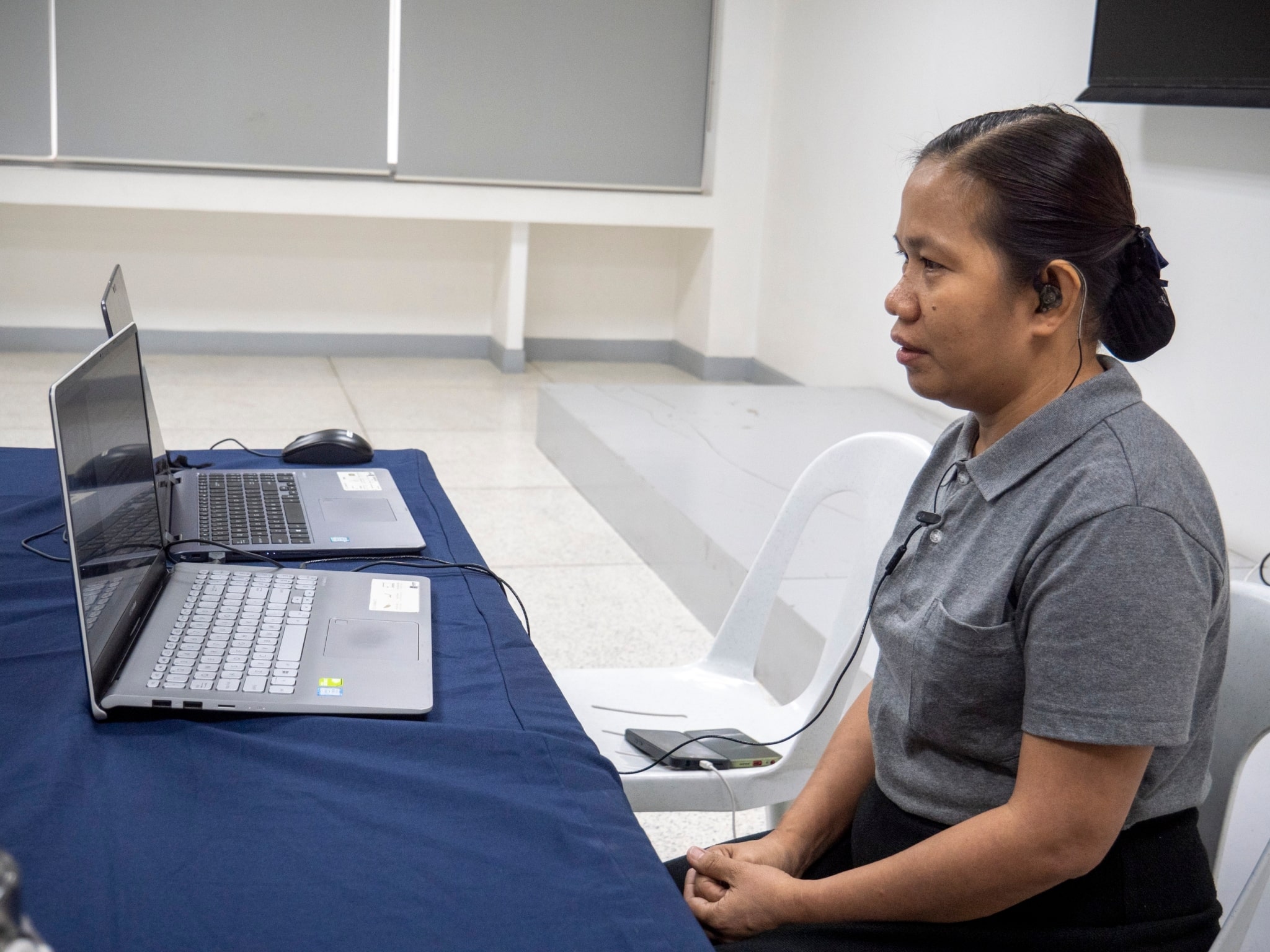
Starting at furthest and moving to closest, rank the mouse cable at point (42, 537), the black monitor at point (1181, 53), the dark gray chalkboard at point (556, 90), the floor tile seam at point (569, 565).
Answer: the dark gray chalkboard at point (556, 90) → the floor tile seam at point (569, 565) → the black monitor at point (1181, 53) → the mouse cable at point (42, 537)

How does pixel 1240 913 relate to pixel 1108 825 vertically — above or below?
below

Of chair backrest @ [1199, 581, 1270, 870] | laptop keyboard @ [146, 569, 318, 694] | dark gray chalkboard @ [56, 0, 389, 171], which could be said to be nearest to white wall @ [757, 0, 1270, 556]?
chair backrest @ [1199, 581, 1270, 870]

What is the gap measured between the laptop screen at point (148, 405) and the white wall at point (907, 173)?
3.20 feet

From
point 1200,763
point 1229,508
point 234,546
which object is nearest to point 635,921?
point 1200,763

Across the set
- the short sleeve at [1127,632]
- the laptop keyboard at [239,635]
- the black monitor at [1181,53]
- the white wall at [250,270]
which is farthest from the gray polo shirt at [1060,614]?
the white wall at [250,270]

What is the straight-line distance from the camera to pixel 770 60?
563 cm

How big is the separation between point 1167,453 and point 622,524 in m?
2.64

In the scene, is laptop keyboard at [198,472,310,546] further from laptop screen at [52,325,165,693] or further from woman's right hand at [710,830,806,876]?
woman's right hand at [710,830,806,876]

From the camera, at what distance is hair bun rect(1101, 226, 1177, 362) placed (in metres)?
0.96

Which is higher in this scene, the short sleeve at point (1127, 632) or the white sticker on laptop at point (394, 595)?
the short sleeve at point (1127, 632)

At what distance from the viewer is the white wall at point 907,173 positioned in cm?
288

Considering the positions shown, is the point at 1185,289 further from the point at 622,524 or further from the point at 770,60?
the point at 770,60

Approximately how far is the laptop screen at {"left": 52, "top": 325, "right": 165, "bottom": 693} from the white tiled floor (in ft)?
3.52

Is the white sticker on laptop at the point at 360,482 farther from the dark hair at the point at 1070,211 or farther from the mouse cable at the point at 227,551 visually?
the dark hair at the point at 1070,211
